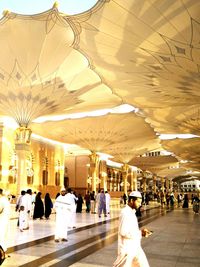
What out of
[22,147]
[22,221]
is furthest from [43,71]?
[22,221]

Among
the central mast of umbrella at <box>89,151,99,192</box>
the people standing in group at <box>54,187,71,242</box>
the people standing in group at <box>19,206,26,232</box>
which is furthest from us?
the central mast of umbrella at <box>89,151,99,192</box>

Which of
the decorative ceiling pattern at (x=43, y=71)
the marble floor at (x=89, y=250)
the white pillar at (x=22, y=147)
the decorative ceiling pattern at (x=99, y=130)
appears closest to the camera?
the marble floor at (x=89, y=250)

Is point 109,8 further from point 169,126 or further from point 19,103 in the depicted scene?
point 169,126

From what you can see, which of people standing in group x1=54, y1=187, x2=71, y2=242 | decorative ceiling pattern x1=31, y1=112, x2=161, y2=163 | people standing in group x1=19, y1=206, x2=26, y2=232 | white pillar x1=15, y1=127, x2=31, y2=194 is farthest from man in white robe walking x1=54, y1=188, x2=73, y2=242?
decorative ceiling pattern x1=31, y1=112, x2=161, y2=163

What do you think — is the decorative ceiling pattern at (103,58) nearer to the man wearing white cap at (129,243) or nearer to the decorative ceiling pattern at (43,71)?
the decorative ceiling pattern at (43,71)

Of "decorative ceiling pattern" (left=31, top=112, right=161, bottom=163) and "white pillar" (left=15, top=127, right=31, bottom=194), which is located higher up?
"decorative ceiling pattern" (left=31, top=112, right=161, bottom=163)

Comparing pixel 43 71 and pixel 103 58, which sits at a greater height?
pixel 43 71

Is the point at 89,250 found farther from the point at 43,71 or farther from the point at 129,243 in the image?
the point at 43,71

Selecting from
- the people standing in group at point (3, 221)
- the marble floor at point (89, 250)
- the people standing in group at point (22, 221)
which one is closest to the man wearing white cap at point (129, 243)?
the marble floor at point (89, 250)

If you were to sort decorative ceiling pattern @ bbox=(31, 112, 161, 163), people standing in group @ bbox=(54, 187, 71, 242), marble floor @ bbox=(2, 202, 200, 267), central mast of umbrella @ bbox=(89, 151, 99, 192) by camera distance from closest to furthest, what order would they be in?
marble floor @ bbox=(2, 202, 200, 267)
people standing in group @ bbox=(54, 187, 71, 242)
decorative ceiling pattern @ bbox=(31, 112, 161, 163)
central mast of umbrella @ bbox=(89, 151, 99, 192)

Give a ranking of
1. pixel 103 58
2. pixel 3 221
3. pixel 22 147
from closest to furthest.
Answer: pixel 3 221 < pixel 103 58 < pixel 22 147

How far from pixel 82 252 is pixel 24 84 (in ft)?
23.6

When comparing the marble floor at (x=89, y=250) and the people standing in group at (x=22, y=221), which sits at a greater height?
the people standing in group at (x=22, y=221)

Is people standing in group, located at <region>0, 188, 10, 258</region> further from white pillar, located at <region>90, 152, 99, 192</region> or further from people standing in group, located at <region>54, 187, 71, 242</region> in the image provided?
white pillar, located at <region>90, 152, 99, 192</region>
